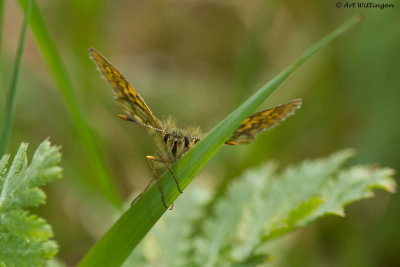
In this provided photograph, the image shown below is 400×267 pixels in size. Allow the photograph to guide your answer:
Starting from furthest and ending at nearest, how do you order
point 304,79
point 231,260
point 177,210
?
point 304,79 < point 177,210 < point 231,260

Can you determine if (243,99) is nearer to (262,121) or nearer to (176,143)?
(262,121)

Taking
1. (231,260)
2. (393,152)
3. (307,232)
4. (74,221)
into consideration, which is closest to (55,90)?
(74,221)

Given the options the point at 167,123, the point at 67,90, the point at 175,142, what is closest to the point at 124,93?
the point at 167,123

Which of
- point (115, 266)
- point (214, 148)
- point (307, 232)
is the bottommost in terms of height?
point (115, 266)

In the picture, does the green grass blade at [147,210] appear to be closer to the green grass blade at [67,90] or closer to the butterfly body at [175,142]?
the butterfly body at [175,142]

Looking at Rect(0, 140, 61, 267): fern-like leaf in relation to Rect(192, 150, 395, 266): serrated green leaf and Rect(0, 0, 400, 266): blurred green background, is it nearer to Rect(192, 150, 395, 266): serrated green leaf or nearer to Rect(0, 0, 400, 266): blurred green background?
Rect(192, 150, 395, 266): serrated green leaf

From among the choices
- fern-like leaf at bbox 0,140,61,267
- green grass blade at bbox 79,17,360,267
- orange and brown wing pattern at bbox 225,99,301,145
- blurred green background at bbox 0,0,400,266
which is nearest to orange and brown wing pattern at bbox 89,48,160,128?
orange and brown wing pattern at bbox 225,99,301,145

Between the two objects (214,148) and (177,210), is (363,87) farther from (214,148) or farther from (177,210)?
(214,148)
